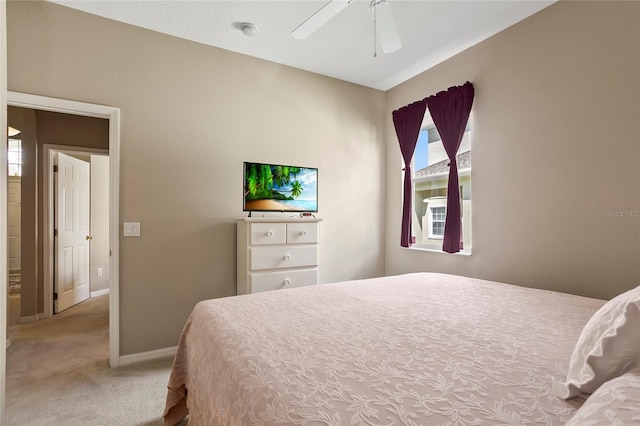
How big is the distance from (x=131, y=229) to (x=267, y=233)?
1.08 m

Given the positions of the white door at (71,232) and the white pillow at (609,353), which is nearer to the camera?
the white pillow at (609,353)

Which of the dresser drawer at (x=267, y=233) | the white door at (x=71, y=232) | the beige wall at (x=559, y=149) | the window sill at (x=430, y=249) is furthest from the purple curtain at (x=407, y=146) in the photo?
the white door at (x=71, y=232)

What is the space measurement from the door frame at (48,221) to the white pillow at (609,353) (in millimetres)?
4635

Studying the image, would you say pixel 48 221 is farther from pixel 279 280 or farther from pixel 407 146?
pixel 407 146

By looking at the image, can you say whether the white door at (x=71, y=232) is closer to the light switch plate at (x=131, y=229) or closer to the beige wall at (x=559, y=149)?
the light switch plate at (x=131, y=229)

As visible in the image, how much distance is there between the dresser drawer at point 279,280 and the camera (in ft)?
8.76

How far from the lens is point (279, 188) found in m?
3.02

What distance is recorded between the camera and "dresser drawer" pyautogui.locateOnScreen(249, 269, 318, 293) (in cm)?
267

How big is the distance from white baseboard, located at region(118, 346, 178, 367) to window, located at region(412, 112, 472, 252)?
262 centimetres

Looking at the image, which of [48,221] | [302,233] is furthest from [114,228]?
[48,221]

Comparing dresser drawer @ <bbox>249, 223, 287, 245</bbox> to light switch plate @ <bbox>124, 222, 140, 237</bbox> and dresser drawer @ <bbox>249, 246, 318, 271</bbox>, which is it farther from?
light switch plate @ <bbox>124, 222, 140, 237</bbox>

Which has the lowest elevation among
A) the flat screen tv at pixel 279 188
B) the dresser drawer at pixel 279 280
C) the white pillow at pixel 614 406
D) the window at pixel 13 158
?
the dresser drawer at pixel 279 280

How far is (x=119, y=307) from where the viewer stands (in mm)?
2516

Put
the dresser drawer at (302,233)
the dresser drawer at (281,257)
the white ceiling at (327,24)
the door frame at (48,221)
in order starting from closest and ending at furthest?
the white ceiling at (327,24) < the dresser drawer at (281,257) < the dresser drawer at (302,233) < the door frame at (48,221)
